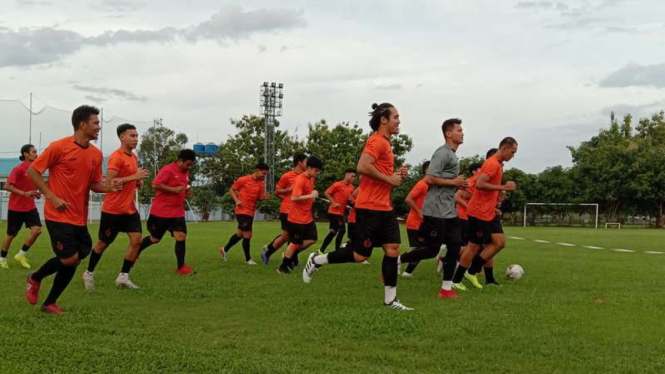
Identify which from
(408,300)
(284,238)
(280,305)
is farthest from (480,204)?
(284,238)

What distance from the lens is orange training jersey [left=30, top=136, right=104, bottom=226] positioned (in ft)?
21.4

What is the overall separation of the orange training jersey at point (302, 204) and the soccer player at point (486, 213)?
115 inches

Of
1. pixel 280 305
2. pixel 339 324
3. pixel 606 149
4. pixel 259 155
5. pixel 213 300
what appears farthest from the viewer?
pixel 259 155

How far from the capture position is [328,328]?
610 cm

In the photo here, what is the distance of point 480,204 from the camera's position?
9.25 metres

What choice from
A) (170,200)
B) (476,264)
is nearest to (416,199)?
(476,264)

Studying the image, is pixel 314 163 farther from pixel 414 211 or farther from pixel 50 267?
pixel 50 267

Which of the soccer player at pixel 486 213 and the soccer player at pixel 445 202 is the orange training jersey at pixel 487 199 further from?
the soccer player at pixel 445 202

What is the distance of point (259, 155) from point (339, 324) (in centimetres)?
5714

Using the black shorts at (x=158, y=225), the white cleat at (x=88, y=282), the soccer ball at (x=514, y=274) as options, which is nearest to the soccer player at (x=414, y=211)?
the soccer ball at (x=514, y=274)

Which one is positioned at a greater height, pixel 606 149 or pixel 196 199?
pixel 606 149

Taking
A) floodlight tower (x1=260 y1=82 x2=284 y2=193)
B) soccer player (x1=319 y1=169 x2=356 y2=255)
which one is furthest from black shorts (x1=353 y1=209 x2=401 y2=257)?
floodlight tower (x1=260 y1=82 x2=284 y2=193)

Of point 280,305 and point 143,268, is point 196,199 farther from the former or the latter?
point 280,305

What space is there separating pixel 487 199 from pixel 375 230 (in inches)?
99.2
